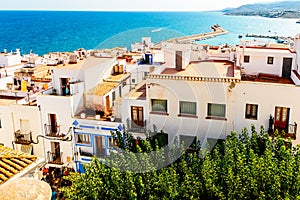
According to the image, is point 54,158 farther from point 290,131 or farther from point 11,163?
point 290,131

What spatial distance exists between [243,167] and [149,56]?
14033 mm

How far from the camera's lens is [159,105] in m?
19.0

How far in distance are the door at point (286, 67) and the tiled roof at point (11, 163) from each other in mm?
15770

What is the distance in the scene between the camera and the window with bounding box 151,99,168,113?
18.9m

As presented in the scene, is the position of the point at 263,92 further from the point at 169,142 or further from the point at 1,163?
the point at 1,163

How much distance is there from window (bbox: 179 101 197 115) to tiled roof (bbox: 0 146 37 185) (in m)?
10.5

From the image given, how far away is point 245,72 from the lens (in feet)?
68.4

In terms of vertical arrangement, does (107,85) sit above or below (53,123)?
above

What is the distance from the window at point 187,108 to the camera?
1841 cm

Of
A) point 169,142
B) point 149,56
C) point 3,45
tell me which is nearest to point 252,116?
point 169,142

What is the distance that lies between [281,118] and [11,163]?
13.4 metres

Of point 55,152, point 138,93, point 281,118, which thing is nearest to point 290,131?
point 281,118

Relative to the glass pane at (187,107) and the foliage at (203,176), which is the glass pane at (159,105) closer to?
the glass pane at (187,107)

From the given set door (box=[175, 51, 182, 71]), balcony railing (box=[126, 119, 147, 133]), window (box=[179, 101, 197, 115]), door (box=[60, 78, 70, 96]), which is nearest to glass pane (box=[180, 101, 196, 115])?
window (box=[179, 101, 197, 115])
